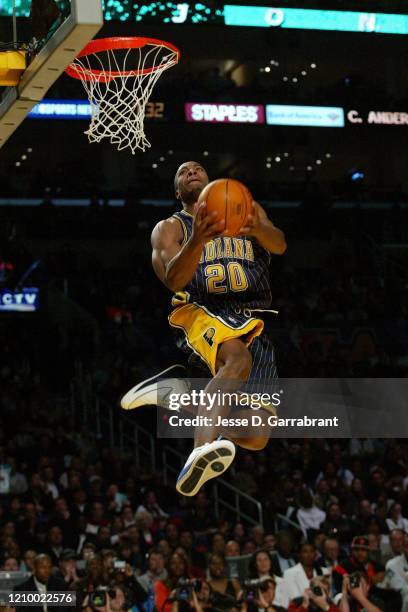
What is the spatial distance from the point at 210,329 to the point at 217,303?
18cm

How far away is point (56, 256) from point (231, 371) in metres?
12.8

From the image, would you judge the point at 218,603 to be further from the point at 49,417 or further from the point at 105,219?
the point at 105,219

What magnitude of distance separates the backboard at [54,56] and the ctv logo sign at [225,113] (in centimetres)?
1078

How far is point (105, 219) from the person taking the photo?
18.8 meters

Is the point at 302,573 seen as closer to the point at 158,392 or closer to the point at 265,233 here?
the point at 158,392

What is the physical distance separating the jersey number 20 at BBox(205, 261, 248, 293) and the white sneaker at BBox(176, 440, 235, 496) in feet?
2.79

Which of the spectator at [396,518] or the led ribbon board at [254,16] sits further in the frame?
the led ribbon board at [254,16]

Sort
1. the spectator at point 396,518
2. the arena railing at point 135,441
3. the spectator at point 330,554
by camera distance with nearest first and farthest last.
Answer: the spectator at point 330,554
the spectator at point 396,518
the arena railing at point 135,441

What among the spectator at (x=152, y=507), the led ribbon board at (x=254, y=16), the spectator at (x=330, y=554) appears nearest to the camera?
the spectator at (x=330, y=554)

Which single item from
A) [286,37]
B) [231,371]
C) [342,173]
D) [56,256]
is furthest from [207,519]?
[342,173]

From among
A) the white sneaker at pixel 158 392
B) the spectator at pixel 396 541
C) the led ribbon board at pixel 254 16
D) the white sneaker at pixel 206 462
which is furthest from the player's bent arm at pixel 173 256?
the led ribbon board at pixel 254 16

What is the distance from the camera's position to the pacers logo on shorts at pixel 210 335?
19.1 feet

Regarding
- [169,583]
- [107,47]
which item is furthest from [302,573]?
[107,47]

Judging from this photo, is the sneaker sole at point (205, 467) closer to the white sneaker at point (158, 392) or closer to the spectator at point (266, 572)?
the white sneaker at point (158, 392)
